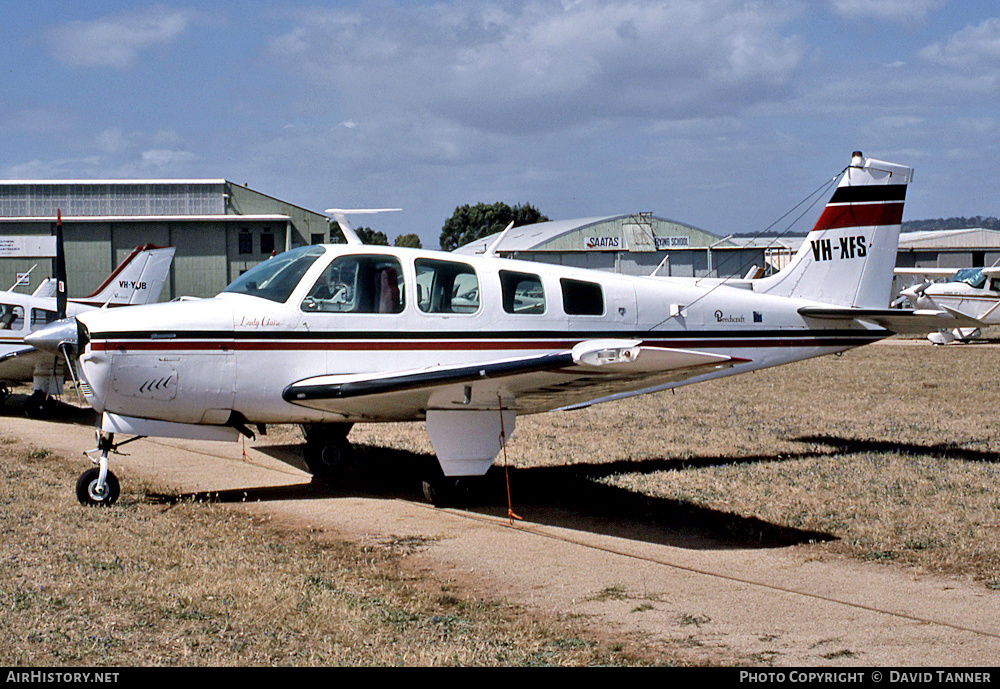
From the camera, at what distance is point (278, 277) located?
9.02m

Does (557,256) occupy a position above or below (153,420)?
above

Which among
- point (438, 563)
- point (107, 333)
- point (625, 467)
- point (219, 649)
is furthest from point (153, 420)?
point (625, 467)

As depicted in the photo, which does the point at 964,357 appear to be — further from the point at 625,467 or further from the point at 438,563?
the point at 438,563

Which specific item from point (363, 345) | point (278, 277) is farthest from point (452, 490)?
point (278, 277)

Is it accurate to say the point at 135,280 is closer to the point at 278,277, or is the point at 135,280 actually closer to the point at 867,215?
the point at 278,277

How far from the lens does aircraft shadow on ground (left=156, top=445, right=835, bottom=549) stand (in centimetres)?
799

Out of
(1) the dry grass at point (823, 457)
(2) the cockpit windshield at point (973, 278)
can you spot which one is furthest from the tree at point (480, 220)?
(1) the dry grass at point (823, 457)

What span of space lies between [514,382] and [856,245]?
598 centimetres

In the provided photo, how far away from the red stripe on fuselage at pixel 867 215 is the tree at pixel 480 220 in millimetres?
99679

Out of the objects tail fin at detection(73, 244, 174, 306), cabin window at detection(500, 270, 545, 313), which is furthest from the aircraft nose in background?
tail fin at detection(73, 244, 174, 306)

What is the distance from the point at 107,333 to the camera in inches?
326

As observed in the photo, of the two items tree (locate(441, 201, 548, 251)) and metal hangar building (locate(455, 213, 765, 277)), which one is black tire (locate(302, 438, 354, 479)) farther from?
tree (locate(441, 201, 548, 251))

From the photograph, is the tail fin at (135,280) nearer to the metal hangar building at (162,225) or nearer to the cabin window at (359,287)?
the cabin window at (359,287)

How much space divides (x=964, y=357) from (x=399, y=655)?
971 inches
